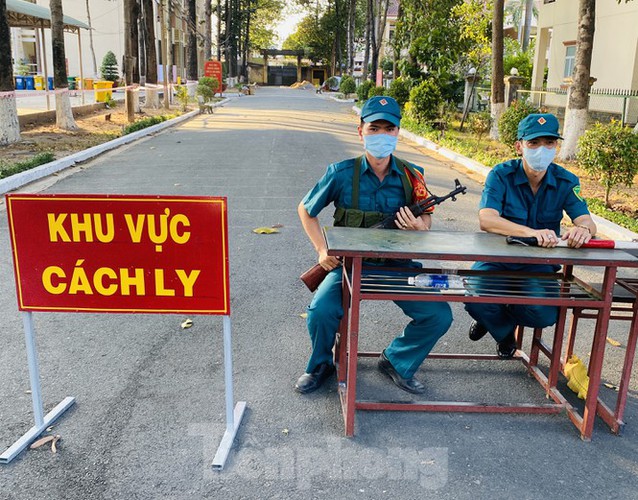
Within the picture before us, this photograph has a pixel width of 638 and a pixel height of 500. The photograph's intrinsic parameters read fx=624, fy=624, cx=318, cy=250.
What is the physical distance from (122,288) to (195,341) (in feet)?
4.59

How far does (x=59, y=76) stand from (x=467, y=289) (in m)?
15.6

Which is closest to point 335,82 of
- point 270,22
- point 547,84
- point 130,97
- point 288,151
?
point 270,22

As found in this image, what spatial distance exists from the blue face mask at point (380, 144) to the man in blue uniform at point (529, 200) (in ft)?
2.21

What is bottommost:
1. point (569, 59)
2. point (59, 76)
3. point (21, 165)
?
point (21, 165)

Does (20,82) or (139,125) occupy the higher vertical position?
(20,82)

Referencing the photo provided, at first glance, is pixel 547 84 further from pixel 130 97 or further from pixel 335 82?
pixel 335 82

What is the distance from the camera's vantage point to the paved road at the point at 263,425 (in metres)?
2.79

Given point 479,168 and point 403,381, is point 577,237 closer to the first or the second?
point 403,381

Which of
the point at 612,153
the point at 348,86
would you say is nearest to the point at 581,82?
the point at 612,153

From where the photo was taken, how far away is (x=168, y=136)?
17406 mm

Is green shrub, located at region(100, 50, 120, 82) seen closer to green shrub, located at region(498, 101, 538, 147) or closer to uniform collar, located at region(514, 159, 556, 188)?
green shrub, located at region(498, 101, 538, 147)

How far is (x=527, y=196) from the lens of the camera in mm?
3740

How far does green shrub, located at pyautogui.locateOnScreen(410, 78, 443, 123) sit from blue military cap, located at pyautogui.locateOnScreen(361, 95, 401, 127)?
1580 centimetres

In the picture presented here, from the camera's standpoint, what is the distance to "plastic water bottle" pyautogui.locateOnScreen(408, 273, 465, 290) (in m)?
3.12
